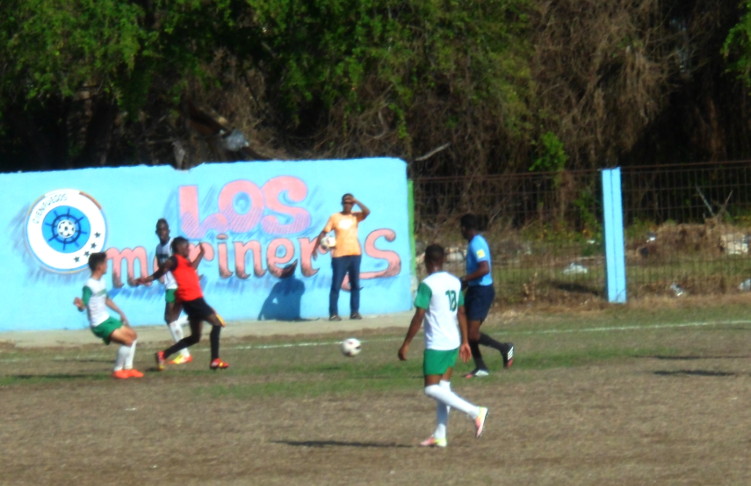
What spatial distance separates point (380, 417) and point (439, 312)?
160cm

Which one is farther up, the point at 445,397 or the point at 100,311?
the point at 100,311

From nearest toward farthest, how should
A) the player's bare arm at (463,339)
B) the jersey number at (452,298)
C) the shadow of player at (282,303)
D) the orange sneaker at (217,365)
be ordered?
the jersey number at (452,298) < the player's bare arm at (463,339) < the orange sneaker at (217,365) < the shadow of player at (282,303)

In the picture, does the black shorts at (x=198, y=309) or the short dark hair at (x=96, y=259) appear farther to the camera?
the black shorts at (x=198, y=309)

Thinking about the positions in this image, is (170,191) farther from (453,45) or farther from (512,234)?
(453,45)

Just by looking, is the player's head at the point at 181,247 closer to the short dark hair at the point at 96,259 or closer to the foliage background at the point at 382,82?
the short dark hair at the point at 96,259

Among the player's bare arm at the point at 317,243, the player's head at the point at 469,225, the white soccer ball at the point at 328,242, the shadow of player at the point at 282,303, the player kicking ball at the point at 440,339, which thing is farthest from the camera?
the shadow of player at the point at 282,303

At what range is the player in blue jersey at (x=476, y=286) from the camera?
11.4m

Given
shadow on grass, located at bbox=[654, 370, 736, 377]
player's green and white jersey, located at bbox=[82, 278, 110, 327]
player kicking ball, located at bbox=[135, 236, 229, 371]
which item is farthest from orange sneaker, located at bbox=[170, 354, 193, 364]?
shadow on grass, located at bbox=[654, 370, 736, 377]

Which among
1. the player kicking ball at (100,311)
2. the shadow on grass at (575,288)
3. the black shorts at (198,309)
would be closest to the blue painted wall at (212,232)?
the shadow on grass at (575,288)

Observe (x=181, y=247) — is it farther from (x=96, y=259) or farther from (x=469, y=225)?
(x=469, y=225)

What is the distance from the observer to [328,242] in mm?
17344

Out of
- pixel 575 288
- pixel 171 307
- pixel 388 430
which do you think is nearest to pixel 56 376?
pixel 171 307

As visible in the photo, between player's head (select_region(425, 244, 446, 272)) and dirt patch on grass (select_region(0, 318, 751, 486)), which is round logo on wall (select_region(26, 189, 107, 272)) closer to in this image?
dirt patch on grass (select_region(0, 318, 751, 486))

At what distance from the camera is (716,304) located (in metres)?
18.0
